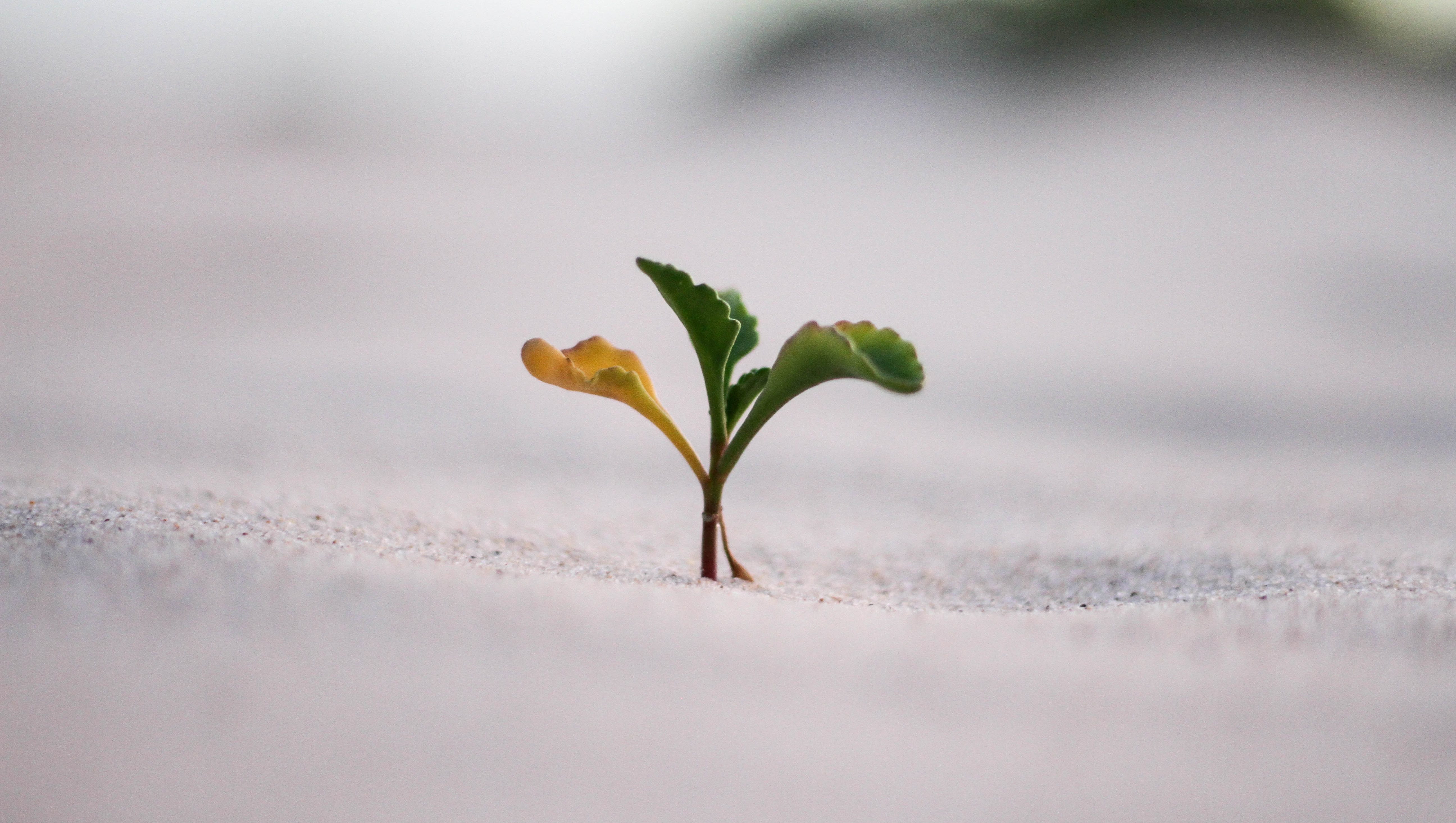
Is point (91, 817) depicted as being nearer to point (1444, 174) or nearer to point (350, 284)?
point (350, 284)

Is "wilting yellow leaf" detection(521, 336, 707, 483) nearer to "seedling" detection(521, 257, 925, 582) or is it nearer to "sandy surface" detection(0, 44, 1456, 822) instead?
"seedling" detection(521, 257, 925, 582)

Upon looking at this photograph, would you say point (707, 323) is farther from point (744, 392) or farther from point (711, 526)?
point (711, 526)

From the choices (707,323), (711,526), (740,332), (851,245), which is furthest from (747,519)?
(851,245)

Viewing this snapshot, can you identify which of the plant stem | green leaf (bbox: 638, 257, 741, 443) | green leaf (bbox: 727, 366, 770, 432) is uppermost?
green leaf (bbox: 638, 257, 741, 443)

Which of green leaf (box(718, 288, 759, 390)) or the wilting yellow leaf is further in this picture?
green leaf (box(718, 288, 759, 390))

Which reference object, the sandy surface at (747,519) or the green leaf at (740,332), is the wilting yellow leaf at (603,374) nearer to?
the green leaf at (740,332)

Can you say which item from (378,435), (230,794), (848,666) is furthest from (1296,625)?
(378,435)

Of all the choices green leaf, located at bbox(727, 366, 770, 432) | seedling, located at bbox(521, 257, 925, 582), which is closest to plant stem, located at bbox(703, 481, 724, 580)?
seedling, located at bbox(521, 257, 925, 582)
